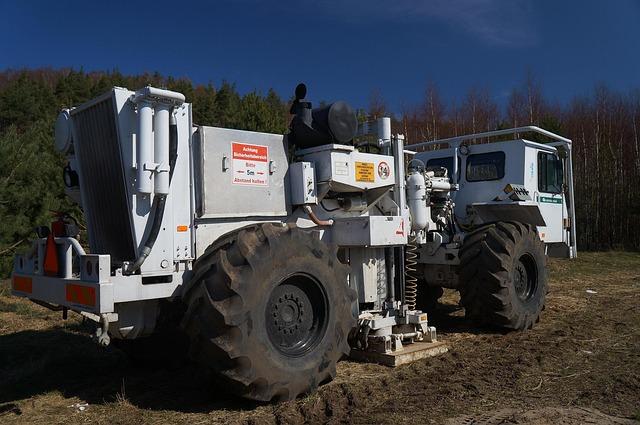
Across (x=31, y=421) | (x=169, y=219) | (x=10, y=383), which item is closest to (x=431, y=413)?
(x=169, y=219)

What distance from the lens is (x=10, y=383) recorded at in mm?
5230

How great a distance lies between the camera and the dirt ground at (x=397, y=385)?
13.6ft

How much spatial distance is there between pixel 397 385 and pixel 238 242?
6.68 feet

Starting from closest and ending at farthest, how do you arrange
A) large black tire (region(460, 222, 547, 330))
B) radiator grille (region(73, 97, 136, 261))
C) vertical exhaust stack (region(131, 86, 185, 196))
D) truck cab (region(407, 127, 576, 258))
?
vertical exhaust stack (region(131, 86, 185, 196)), radiator grille (region(73, 97, 136, 261)), large black tire (region(460, 222, 547, 330)), truck cab (region(407, 127, 576, 258))

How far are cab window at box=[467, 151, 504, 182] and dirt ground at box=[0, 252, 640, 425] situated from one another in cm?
229

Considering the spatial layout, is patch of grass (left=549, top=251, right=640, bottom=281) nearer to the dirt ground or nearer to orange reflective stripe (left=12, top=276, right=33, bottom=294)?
the dirt ground

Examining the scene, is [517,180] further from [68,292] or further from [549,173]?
[68,292]

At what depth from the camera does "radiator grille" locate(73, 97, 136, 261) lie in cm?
440

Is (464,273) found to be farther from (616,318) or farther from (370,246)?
(616,318)

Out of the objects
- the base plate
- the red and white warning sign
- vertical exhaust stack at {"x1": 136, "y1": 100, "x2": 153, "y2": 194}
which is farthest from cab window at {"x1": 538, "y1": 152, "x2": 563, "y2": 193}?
vertical exhaust stack at {"x1": 136, "y1": 100, "x2": 153, "y2": 194}

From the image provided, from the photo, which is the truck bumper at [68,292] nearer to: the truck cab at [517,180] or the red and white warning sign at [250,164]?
the red and white warning sign at [250,164]

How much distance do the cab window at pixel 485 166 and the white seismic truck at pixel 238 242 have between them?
2.10m

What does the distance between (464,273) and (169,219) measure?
13.6ft

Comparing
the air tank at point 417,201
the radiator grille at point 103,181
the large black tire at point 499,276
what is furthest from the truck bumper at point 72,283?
the large black tire at point 499,276
